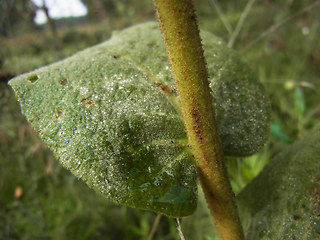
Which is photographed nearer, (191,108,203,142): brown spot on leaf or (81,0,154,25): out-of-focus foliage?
(191,108,203,142): brown spot on leaf

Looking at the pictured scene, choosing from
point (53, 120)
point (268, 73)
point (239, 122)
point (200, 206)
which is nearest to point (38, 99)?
point (53, 120)

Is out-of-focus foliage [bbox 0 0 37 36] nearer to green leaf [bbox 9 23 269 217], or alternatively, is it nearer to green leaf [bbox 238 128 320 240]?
green leaf [bbox 9 23 269 217]

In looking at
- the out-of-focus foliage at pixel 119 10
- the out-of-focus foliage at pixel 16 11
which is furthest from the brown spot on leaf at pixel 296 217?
the out-of-focus foliage at pixel 119 10

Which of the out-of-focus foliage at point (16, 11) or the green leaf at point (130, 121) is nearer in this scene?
the green leaf at point (130, 121)

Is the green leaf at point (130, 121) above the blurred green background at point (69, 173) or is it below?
above

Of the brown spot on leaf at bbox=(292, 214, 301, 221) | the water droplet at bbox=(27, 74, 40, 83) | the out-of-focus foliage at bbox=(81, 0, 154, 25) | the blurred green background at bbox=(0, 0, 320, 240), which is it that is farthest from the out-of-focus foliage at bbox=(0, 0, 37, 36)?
the brown spot on leaf at bbox=(292, 214, 301, 221)

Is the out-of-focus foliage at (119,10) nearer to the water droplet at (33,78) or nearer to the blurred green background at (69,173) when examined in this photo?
the blurred green background at (69,173)

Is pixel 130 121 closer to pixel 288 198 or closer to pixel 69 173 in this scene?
pixel 288 198
